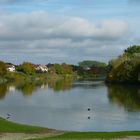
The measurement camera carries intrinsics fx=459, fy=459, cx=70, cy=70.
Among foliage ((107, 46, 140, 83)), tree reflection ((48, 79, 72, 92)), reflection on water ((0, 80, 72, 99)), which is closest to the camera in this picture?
reflection on water ((0, 80, 72, 99))

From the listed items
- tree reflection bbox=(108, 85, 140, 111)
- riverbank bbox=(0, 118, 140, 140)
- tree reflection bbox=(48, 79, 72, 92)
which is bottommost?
tree reflection bbox=(48, 79, 72, 92)

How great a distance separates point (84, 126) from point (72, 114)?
902 cm

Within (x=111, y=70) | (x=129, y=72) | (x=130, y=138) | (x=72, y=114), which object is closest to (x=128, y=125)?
(x=72, y=114)

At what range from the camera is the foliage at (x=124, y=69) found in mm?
119506

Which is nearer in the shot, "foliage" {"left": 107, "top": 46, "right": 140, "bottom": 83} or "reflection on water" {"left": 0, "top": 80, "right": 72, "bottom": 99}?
"reflection on water" {"left": 0, "top": 80, "right": 72, "bottom": 99}

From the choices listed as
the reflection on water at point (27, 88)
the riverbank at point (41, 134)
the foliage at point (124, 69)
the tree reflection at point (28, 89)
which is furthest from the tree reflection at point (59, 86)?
the riverbank at point (41, 134)

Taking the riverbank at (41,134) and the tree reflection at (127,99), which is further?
the tree reflection at (127,99)

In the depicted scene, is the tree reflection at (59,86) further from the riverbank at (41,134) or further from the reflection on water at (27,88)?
the riverbank at (41,134)

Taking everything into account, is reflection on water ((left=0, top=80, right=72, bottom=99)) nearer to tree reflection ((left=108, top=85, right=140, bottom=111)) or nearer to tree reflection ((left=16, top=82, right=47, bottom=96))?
tree reflection ((left=16, top=82, right=47, bottom=96))

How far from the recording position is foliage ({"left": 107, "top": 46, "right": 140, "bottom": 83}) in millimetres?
119506

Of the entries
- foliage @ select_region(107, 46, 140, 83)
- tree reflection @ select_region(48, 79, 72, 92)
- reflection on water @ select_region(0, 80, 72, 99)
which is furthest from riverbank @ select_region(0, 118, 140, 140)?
foliage @ select_region(107, 46, 140, 83)

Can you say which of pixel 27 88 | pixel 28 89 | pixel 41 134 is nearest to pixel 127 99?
pixel 28 89

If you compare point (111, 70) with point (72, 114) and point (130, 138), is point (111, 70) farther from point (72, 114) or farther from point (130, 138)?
point (130, 138)

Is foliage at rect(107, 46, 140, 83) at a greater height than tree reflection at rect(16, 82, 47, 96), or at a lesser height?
greater
